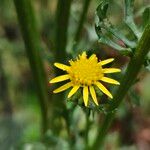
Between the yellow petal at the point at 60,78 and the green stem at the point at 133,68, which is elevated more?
the yellow petal at the point at 60,78

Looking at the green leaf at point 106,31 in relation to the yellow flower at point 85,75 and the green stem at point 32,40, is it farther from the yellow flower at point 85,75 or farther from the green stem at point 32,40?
the green stem at point 32,40

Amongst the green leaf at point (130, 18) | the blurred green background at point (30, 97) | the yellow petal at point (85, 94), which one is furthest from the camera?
the blurred green background at point (30, 97)

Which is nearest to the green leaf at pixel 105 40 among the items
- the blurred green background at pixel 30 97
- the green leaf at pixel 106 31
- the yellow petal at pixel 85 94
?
the green leaf at pixel 106 31

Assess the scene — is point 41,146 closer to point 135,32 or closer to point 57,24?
point 57,24

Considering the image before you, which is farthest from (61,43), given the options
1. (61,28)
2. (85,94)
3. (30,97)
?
(30,97)

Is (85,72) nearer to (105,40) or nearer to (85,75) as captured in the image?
(85,75)

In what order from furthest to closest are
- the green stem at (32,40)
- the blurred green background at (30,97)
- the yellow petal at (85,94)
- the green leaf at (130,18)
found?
the blurred green background at (30,97)
the green stem at (32,40)
the green leaf at (130,18)
the yellow petal at (85,94)

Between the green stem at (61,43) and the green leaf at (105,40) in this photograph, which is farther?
the green stem at (61,43)

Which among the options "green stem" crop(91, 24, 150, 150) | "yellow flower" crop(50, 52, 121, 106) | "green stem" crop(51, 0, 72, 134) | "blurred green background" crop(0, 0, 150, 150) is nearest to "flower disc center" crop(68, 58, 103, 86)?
"yellow flower" crop(50, 52, 121, 106)
